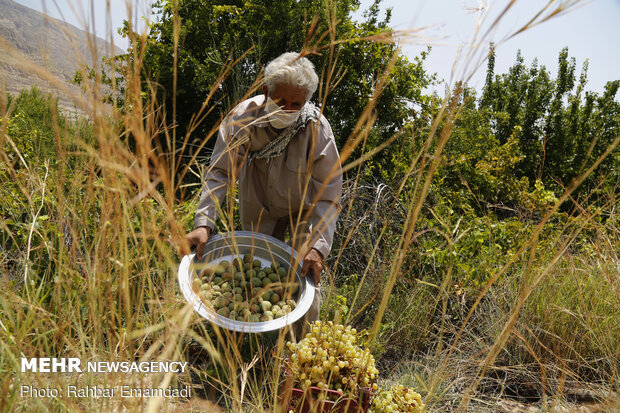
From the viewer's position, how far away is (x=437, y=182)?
4348mm

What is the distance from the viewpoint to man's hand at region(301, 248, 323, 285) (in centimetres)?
198

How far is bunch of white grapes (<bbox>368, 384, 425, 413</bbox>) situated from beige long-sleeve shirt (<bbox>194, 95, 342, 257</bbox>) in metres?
0.71

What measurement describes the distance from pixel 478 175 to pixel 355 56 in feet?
7.98

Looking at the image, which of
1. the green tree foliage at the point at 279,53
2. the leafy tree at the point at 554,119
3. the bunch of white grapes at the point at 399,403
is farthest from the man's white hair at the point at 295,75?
the leafy tree at the point at 554,119

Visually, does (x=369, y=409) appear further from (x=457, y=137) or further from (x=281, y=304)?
(x=457, y=137)

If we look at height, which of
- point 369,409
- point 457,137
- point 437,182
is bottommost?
point 369,409

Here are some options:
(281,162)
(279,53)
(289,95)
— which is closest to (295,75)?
(289,95)

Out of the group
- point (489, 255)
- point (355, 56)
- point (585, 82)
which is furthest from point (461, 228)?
point (585, 82)

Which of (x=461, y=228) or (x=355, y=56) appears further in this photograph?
(x=355, y=56)

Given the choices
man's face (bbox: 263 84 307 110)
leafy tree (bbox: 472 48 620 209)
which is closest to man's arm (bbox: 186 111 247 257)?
man's face (bbox: 263 84 307 110)

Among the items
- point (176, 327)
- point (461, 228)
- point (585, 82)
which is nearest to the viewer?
point (176, 327)

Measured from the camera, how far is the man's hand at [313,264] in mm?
1984

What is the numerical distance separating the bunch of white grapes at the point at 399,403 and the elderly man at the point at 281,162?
596mm

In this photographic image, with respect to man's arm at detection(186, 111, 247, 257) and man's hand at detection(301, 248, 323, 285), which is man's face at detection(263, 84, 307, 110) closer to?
man's arm at detection(186, 111, 247, 257)
